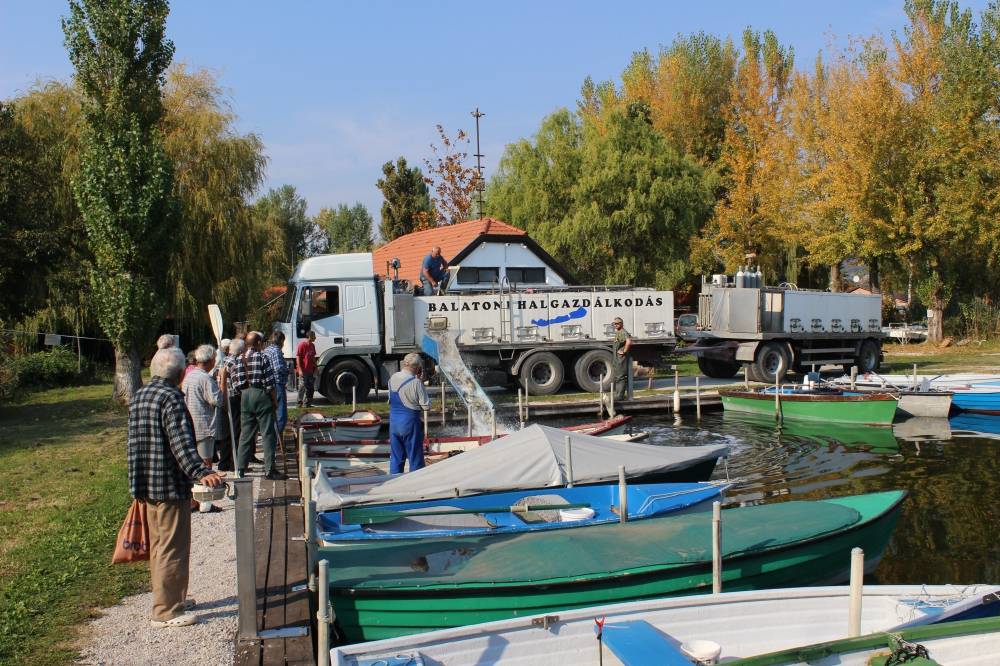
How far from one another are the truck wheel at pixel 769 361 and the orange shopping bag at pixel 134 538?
21.4m

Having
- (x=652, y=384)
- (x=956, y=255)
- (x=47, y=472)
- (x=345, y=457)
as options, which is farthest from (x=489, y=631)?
(x=956, y=255)

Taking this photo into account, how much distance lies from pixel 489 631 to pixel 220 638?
6.87 ft

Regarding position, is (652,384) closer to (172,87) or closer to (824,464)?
(824,464)

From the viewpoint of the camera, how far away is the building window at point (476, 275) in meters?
31.2

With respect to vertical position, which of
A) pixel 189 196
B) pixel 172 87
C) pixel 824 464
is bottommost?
pixel 824 464

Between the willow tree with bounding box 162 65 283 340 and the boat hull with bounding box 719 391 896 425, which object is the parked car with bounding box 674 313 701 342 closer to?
the boat hull with bounding box 719 391 896 425

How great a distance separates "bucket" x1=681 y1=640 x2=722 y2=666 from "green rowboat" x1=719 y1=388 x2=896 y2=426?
15656mm

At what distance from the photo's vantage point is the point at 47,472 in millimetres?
13547

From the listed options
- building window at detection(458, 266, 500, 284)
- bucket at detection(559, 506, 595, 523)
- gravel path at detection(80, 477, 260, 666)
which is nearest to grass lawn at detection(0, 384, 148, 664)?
gravel path at detection(80, 477, 260, 666)

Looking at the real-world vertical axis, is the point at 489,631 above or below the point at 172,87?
below

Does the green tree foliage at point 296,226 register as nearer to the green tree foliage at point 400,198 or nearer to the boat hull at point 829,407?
the green tree foliage at point 400,198

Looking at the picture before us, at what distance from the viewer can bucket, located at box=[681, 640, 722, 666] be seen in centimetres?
610

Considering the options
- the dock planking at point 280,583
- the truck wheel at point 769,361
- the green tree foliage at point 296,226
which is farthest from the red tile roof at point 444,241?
the green tree foliage at point 296,226

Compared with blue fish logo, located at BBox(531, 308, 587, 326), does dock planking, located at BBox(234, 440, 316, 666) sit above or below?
below
